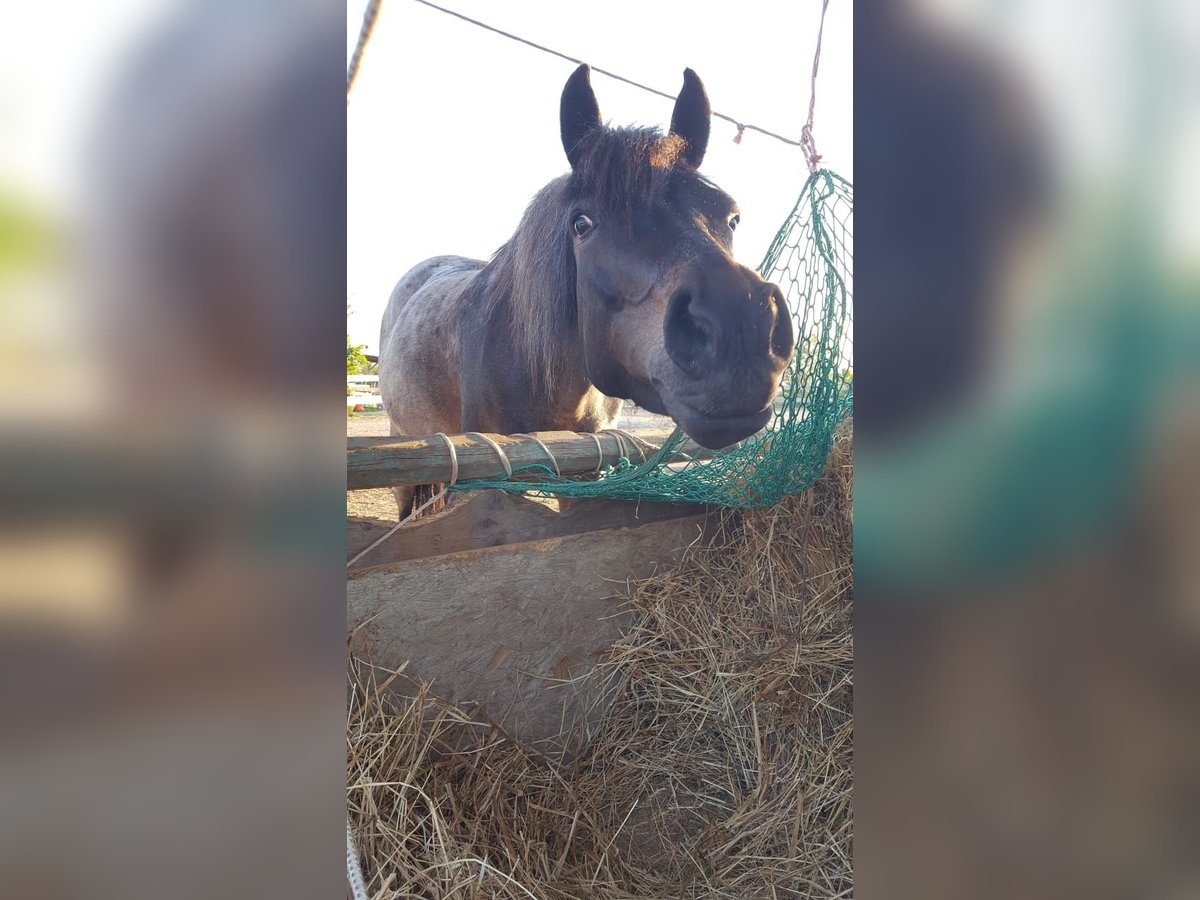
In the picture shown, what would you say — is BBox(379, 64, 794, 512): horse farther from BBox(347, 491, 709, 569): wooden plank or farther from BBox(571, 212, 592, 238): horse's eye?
BBox(347, 491, 709, 569): wooden plank

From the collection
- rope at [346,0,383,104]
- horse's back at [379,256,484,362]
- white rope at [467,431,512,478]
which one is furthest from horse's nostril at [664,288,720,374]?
horse's back at [379,256,484,362]

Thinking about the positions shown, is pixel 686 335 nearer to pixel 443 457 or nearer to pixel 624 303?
pixel 624 303

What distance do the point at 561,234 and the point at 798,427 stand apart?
613 mm

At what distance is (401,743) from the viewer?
0.94 m

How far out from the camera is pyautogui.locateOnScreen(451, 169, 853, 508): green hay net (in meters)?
1.22

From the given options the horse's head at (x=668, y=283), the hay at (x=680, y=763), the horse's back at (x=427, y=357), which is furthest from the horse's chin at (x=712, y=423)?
the horse's back at (x=427, y=357)

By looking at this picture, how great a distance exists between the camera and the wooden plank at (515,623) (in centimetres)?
102

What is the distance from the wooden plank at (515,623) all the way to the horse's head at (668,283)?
0.30m

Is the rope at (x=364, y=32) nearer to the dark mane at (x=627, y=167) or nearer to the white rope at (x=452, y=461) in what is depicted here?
the dark mane at (x=627, y=167)
